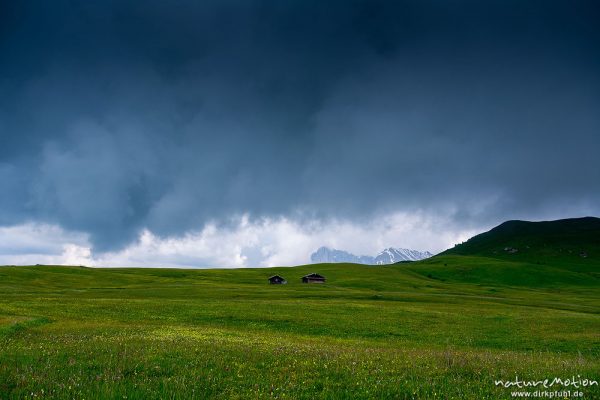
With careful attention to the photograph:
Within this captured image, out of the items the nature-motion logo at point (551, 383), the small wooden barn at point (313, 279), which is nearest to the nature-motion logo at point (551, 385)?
the nature-motion logo at point (551, 383)

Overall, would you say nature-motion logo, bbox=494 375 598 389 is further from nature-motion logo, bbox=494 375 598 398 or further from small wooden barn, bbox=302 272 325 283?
small wooden barn, bbox=302 272 325 283

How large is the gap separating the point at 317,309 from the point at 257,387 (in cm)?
4487

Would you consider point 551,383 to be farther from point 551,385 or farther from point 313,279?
point 313,279

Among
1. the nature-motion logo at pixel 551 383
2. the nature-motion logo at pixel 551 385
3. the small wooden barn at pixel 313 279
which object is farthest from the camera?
the small wooden barn at pixel 313 279

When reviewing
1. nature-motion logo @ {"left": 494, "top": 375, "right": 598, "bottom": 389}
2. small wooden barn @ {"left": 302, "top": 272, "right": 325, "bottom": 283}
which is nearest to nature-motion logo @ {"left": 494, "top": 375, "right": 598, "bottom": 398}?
nature-motion logo @ {"left": 494, "top": 375, "right": 598, "bottom": 389}

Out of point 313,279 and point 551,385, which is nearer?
point 551,385

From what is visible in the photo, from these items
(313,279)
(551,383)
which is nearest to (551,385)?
(551,383)

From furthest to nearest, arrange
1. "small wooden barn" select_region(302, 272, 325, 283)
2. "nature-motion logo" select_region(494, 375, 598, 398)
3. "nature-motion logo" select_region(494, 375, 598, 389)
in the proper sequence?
1. "small wooden barn" select_region(302, 272, 325, 283)
2. "nature-motion logo" select_region(494, 375, 598, 389)
3. "nature-motion logo" select_region(494, 375, 598, 398)

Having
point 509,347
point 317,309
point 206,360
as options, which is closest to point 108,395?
point 206,360

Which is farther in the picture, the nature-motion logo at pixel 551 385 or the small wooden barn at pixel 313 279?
the small wooden barn at pixel 313 279

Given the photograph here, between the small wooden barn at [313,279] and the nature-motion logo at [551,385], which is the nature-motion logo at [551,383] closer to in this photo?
the nature-motion logo at [551,385]

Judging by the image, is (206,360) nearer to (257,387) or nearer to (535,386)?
(257,387)

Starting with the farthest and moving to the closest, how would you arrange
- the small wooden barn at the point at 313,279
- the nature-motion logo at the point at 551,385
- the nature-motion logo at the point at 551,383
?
the small wooden barn at the point at 313,279
the nature-motion logo at the point at 551,383
the nature-motion logo at the point at 551,385

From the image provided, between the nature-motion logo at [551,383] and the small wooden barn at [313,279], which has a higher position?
the nature-motion logo at [551,383]
